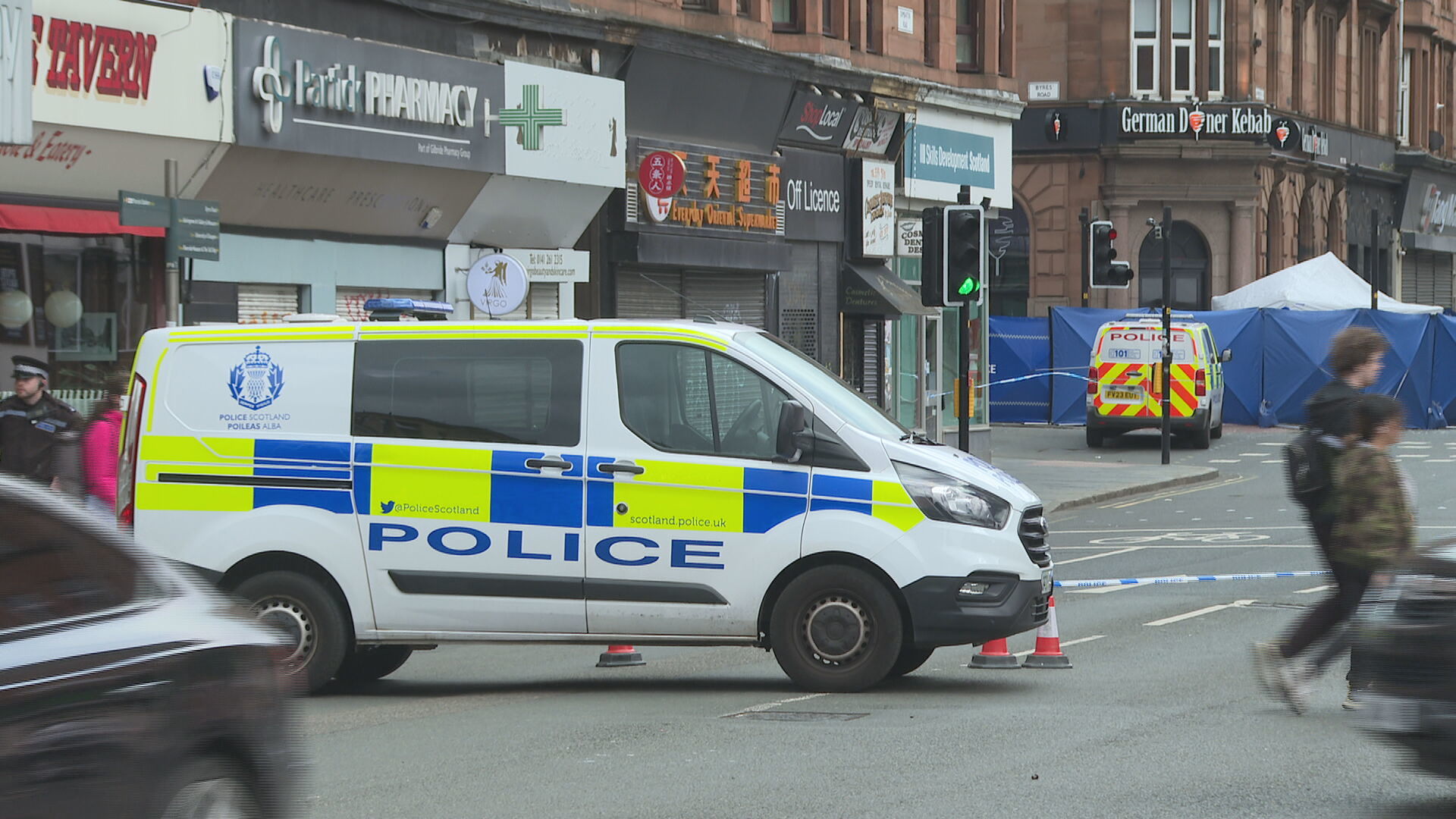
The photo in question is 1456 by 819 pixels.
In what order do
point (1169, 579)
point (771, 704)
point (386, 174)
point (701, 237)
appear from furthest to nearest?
1. point (701, 237)
2. point (386, 174)
3. point (1169, 579)
4. point (771, 704)

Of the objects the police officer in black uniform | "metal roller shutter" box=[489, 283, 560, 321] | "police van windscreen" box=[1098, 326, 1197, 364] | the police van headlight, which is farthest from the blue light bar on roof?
"police van windscreen" box=[1098, 326, 1197, 364]

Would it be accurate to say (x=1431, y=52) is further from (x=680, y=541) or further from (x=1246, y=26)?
(x=680, y=541)

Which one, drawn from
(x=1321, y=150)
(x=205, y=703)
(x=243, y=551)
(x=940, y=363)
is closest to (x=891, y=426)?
(x=243, y=551)

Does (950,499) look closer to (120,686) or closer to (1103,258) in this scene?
(120,686)

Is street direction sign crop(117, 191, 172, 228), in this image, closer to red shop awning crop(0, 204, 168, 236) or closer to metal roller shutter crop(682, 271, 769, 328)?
red shop awning crop(0, 204, 168, 236)

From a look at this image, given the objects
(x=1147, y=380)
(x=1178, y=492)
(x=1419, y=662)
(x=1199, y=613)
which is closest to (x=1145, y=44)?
(x=1147, y=380)

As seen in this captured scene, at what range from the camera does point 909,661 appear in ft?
35.6

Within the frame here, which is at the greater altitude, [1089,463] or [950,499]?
[950,499]

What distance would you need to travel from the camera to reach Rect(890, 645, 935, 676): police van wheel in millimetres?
10711

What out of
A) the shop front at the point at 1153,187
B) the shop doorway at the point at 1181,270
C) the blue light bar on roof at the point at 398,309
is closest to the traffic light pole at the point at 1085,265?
the shop front at the point at 1153,187

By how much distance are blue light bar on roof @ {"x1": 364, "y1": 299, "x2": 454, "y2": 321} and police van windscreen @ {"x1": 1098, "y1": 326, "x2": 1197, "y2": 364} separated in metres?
22.2

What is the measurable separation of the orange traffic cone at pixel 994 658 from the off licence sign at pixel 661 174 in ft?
44.5

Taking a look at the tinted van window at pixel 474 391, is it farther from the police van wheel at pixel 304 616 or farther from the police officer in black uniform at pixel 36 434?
the police officer in black uniform at pixel 36 434

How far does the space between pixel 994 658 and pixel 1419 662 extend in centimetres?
457
